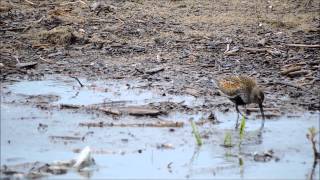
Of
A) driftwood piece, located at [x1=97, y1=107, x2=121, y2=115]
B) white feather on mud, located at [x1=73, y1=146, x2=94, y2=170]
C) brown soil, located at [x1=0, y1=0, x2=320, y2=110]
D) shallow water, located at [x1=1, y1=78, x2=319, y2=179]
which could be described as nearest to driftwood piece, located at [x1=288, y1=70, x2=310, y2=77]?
brown soil, located at [x1=0, y1=0, x2=320, y2=110]

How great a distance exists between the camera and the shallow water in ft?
26.9

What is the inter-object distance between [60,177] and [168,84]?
4.11m

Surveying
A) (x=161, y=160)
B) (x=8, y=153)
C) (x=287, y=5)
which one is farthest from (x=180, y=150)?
(x=287, y=5)

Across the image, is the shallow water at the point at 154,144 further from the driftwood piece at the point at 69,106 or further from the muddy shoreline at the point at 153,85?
the driftwood piece at the point at 69,106

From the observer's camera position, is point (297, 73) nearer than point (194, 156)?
A: No

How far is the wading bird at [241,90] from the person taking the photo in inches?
408

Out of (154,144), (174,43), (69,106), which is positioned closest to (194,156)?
(154,144)

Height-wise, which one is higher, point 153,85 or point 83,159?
point 153,85

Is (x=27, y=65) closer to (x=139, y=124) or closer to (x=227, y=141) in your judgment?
(x=139, y=124)

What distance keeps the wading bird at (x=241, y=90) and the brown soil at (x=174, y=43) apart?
238 millimetres

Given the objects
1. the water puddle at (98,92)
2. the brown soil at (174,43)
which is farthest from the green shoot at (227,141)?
the water puddle at (98,92)

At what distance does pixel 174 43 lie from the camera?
44.7 feet

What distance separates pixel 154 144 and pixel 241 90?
203cm

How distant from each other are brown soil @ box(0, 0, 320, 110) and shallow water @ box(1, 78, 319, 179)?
37.3 inches
